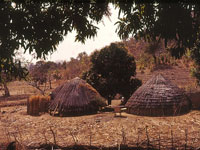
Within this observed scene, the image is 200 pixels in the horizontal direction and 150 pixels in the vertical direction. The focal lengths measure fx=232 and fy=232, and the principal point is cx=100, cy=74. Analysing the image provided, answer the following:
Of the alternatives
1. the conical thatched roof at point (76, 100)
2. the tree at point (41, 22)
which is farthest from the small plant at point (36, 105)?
the tree at point (41, 22)

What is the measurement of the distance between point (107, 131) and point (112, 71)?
7.64 meters

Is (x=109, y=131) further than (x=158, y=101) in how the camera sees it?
No

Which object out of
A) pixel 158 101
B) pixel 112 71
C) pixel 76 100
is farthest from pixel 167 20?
pixel 112 71

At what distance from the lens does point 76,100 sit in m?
14.7

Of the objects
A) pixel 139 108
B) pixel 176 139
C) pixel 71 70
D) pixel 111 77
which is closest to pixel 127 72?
pixel 111 77

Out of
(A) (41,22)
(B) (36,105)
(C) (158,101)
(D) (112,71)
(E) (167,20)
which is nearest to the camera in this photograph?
(E) (167,20)

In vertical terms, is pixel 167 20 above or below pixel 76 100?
above

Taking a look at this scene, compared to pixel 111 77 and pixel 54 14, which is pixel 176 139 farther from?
pixel 111 77

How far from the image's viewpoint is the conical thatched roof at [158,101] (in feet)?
42.8

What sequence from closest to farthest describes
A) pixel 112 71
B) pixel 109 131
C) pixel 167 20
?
pixel 167 20, pixel 109 131, pixel 112 71

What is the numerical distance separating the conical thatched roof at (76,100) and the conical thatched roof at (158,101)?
2.33 meters

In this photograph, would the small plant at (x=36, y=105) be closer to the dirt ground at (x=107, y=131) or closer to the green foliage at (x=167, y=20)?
the dirt ground at (x=107, y=131)

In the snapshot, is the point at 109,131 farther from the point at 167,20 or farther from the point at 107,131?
the point at 167,20

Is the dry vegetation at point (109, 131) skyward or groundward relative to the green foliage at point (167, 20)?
groundward
